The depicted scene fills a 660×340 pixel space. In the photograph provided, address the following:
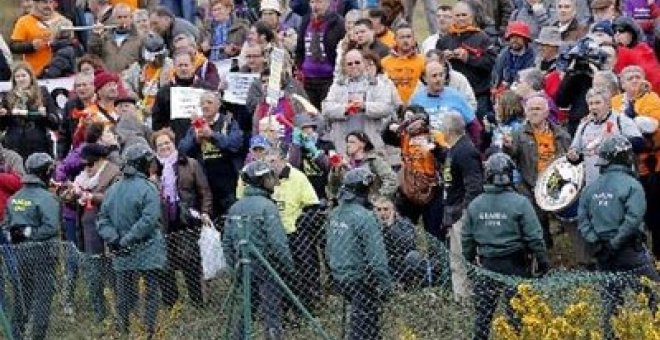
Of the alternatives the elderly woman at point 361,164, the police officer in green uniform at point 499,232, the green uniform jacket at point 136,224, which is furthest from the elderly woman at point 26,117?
the police officer in green uniform at point 499,232

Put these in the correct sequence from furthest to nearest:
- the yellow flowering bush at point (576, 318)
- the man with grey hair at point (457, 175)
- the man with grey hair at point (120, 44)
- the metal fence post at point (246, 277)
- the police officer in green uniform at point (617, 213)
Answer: the man with grey hair at point (120, 44)
the man with grey hair at point (457, 175)
the police officer in green uniform at point (617, 213)
the metal fence post at point (246, 277)
the yellow flowering bush at point (576, 318)

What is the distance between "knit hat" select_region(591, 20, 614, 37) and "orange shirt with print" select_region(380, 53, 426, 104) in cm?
175

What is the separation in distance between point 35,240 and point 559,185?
480 centimetres

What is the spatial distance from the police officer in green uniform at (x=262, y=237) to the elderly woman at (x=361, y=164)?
1201mm

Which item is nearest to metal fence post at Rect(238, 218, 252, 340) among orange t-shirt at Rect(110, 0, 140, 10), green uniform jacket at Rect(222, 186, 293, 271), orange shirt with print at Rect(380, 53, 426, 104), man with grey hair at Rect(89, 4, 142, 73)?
green uniform jacket at Rect(222, 186, 293, 271)

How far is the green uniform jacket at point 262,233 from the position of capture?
16688 mm

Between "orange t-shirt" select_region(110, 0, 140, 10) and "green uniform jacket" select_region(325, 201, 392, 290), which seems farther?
"orange t-shirt" select_region(110, 0, 140, 10)

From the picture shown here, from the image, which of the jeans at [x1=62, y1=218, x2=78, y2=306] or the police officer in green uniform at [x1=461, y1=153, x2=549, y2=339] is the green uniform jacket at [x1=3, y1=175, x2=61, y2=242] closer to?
the jeans at [x1=62, y1=218, x2=78, y2=306]

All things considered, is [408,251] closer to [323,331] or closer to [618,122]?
[323,331]

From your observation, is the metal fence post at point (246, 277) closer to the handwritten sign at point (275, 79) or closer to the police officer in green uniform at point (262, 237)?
the police officer in green uniform at point (262, 237)

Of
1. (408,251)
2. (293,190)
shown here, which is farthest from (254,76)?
(408,251)

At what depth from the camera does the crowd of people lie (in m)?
16.6

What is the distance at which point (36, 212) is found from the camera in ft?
60.0

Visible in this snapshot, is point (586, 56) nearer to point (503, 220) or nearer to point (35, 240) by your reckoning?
point (503, 220)
